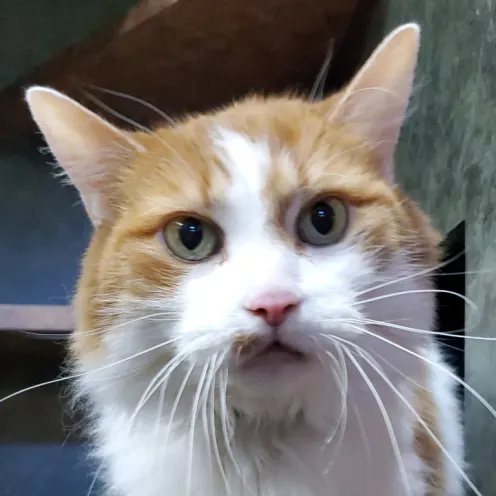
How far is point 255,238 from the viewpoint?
768 millimetres

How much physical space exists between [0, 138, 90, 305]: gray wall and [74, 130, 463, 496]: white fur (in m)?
1.08

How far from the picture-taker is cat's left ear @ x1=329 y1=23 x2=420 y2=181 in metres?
0.86

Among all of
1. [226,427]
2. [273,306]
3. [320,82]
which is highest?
[320,82]

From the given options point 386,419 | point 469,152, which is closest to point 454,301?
point 469,152

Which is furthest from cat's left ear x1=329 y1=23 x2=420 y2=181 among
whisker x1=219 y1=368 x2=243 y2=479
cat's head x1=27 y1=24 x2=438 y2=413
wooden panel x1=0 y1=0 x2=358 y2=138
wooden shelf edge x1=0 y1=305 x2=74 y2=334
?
wooden shelf edge x1=0 y1=305 x2=74 y2=334

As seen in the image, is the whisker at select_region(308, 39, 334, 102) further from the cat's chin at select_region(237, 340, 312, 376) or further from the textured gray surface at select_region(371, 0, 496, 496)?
the cat's chin at select_region(237, 340, 312, 376)

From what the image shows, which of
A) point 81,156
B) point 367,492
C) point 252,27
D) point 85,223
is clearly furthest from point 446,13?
point 85,223

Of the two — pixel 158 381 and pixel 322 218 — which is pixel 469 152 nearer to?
pixel 322 218

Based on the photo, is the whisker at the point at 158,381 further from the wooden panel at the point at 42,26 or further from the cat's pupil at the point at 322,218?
the wooden panel at the point at 42,26

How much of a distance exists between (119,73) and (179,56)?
16 cm

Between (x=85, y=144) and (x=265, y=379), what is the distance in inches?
15.3

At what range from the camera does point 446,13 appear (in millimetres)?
1090

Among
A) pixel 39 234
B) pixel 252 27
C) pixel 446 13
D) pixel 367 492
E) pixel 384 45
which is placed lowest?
pixel 367 492

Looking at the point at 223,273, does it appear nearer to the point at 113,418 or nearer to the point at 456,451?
the point at 113,418
